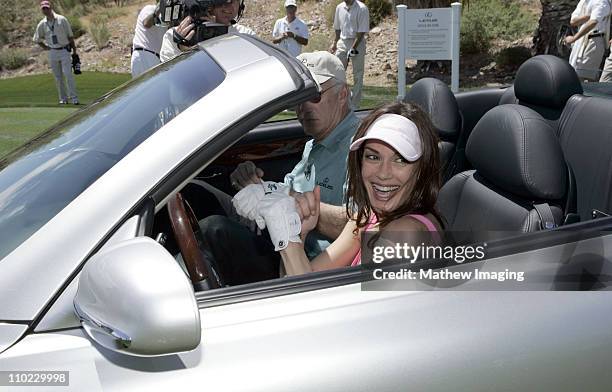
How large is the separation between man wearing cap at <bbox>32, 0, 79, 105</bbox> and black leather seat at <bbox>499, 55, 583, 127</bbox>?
985cm

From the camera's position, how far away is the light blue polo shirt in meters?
2.58

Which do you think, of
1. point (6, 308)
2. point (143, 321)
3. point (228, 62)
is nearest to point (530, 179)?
point (228, 62)

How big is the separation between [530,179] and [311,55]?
104 cm

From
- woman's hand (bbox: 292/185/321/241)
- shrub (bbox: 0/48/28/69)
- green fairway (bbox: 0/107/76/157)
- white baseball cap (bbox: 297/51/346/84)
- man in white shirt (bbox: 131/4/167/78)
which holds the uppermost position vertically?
white baseball cap (bbox: 297/51/346/84)

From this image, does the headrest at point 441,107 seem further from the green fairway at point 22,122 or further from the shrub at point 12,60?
the shrub at point 12,60

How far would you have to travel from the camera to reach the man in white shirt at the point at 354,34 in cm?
1009

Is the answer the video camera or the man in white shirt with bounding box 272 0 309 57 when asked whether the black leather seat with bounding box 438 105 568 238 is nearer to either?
the video camera

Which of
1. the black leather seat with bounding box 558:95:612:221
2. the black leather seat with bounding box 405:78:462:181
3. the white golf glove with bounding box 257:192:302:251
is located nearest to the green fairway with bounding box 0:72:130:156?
the black leather seat with bounding box 405:78:462:181

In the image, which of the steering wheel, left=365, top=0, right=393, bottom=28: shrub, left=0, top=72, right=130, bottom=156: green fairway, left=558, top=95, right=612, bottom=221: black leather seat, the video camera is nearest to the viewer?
the steering wheel

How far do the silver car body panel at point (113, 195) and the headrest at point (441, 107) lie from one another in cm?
150

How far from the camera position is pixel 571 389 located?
1.48 metres

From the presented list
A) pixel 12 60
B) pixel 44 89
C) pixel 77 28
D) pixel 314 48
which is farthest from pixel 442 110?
pixel 77 28

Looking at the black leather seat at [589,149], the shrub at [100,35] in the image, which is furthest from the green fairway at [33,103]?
the shrub at [100,35]

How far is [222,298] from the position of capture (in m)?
1.47
